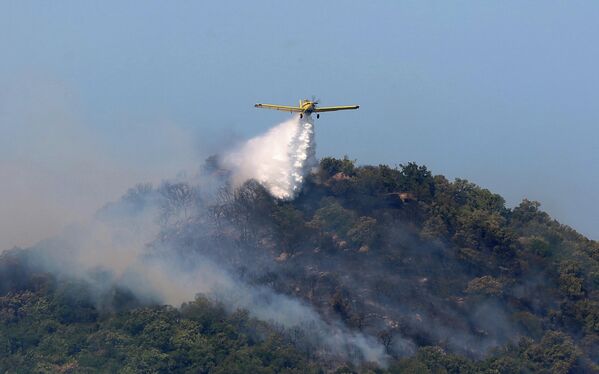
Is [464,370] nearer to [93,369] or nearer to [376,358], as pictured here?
[376,358]

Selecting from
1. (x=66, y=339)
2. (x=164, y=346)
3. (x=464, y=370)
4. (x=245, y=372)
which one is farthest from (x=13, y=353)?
(x=464, y=370)

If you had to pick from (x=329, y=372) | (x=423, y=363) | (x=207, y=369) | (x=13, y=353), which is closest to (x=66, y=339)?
(x=13, y=353)

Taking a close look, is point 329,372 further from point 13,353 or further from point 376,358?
point 13,353

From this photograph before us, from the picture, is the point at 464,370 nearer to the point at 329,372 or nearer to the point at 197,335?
the point at 329,372

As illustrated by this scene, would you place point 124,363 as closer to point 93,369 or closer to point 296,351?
point 93,369

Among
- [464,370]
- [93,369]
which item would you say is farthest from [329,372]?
[93,369]
